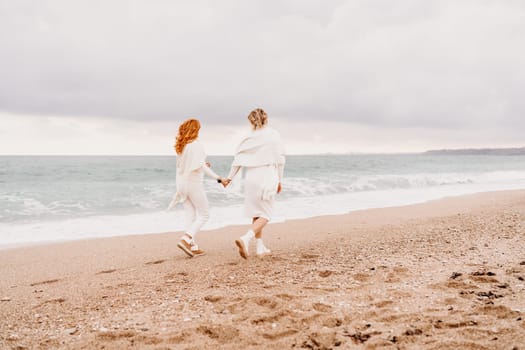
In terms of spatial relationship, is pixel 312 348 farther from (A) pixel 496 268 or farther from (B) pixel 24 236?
(B) pixel 24 236

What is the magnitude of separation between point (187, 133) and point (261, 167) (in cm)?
130

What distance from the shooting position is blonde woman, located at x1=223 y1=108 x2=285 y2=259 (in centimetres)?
624

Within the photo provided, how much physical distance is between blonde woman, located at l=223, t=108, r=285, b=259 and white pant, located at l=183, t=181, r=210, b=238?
→ 79 centimetres

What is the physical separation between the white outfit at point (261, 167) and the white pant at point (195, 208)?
0.79 m

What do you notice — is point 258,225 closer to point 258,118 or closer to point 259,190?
point 259,190

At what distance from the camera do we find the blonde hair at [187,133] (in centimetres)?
658

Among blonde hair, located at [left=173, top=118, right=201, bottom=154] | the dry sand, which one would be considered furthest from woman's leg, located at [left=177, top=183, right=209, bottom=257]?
blonde hair, located at [left=173, top=118, right=201, bottom=154]

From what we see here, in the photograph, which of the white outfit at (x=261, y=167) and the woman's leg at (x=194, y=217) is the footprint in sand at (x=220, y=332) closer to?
the white outfit at (x=261, y=167)

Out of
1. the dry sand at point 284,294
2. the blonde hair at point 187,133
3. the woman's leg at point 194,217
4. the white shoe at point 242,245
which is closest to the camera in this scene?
the dry sand at point 284,294

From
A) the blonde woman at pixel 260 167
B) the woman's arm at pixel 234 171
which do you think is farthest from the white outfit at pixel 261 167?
the woman's arm at pixel 234 171

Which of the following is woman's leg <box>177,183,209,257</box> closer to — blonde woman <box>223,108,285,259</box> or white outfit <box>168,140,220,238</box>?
white outfit <box>168,140,220,238</box>

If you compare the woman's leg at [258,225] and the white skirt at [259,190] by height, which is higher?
the white skirt at [259,190]

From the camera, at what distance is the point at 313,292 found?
4.29m

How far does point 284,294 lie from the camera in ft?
13.7
